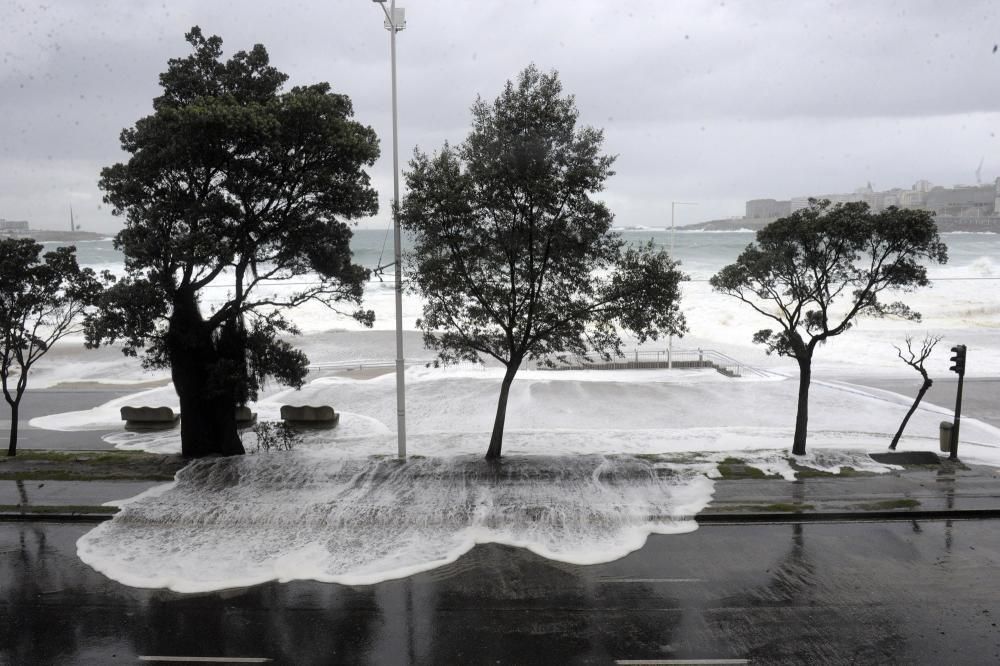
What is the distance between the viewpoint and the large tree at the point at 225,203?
13.4 metres

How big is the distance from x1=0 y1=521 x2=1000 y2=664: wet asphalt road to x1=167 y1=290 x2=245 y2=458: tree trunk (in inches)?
209

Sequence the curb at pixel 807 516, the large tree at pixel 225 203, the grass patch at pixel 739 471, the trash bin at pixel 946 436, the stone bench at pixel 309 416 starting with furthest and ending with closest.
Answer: the stone bench at pixel 309 416
the trash bin at pixel 946 436
the grass patch at pixel 739 471
the large tree at pixel 225 203
the curb at pixel 807 516

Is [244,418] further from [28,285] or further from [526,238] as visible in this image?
[526,238]

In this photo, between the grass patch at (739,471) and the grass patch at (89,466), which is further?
the grass patch at (89,466)

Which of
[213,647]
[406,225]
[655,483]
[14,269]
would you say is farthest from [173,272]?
[655,483]

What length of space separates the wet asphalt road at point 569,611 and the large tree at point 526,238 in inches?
229

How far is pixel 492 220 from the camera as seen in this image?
47.9ft

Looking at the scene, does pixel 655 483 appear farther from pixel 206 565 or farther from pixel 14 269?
pixel 14 269

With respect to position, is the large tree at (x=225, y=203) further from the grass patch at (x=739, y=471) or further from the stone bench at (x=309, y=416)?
the grass patch at (x=739, y=471)

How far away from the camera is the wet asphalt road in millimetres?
7469

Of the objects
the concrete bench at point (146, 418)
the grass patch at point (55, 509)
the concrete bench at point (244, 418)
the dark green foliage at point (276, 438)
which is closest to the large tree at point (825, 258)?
the dark green foliage at point (276, 438)

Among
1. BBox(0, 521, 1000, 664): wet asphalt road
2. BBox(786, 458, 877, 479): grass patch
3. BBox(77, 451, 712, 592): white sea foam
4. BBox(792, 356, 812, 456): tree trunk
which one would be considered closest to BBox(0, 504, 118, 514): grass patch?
BBox(77, 451, 712, 592): white sea foam

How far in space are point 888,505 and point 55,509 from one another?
1588 cm

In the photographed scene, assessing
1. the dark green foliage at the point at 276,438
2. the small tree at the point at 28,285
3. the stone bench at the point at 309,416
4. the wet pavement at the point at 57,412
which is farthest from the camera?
the stone bench at the point at 309,416
